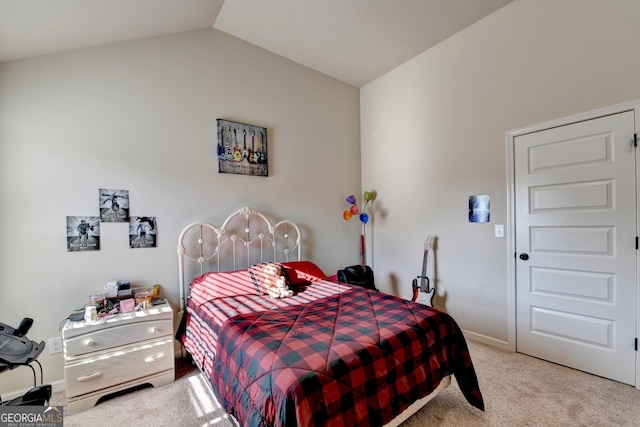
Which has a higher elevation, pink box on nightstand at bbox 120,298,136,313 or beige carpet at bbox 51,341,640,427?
pink box on nightstand at bbox 120,298,136,313

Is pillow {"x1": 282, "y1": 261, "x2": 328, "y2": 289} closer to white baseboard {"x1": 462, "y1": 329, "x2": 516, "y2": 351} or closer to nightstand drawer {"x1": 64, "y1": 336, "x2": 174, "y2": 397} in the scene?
nightstand drawer {"x1": 64, "y1": 336, "x2": 174, "y2": 397}

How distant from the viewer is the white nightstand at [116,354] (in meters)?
1.85

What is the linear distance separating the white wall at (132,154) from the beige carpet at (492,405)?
727 millimetres

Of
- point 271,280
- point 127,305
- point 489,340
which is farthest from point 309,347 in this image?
point 489,340

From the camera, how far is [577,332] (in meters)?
2.29

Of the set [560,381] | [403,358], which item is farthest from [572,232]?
[403,358]

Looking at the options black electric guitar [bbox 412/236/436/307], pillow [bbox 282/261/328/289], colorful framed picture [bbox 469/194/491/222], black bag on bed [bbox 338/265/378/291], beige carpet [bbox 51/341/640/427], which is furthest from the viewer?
black bag on bed [bbox 338/265/378/291]

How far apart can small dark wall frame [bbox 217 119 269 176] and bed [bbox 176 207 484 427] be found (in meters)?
0.65

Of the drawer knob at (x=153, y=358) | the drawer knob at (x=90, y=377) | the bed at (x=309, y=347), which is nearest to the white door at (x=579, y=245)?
the bed at (x=309, y=347)

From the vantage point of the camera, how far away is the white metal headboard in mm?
2625

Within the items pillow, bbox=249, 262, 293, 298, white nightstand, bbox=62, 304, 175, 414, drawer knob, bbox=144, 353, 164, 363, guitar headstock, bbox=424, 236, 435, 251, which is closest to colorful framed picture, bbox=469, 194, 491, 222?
guitar headstock, bbox=424, 236, 435, 251

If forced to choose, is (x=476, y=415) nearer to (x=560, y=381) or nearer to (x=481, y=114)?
(x=560, y=381)

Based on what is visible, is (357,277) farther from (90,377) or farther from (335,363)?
(90,377)

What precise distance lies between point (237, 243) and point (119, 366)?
1.31 meters
